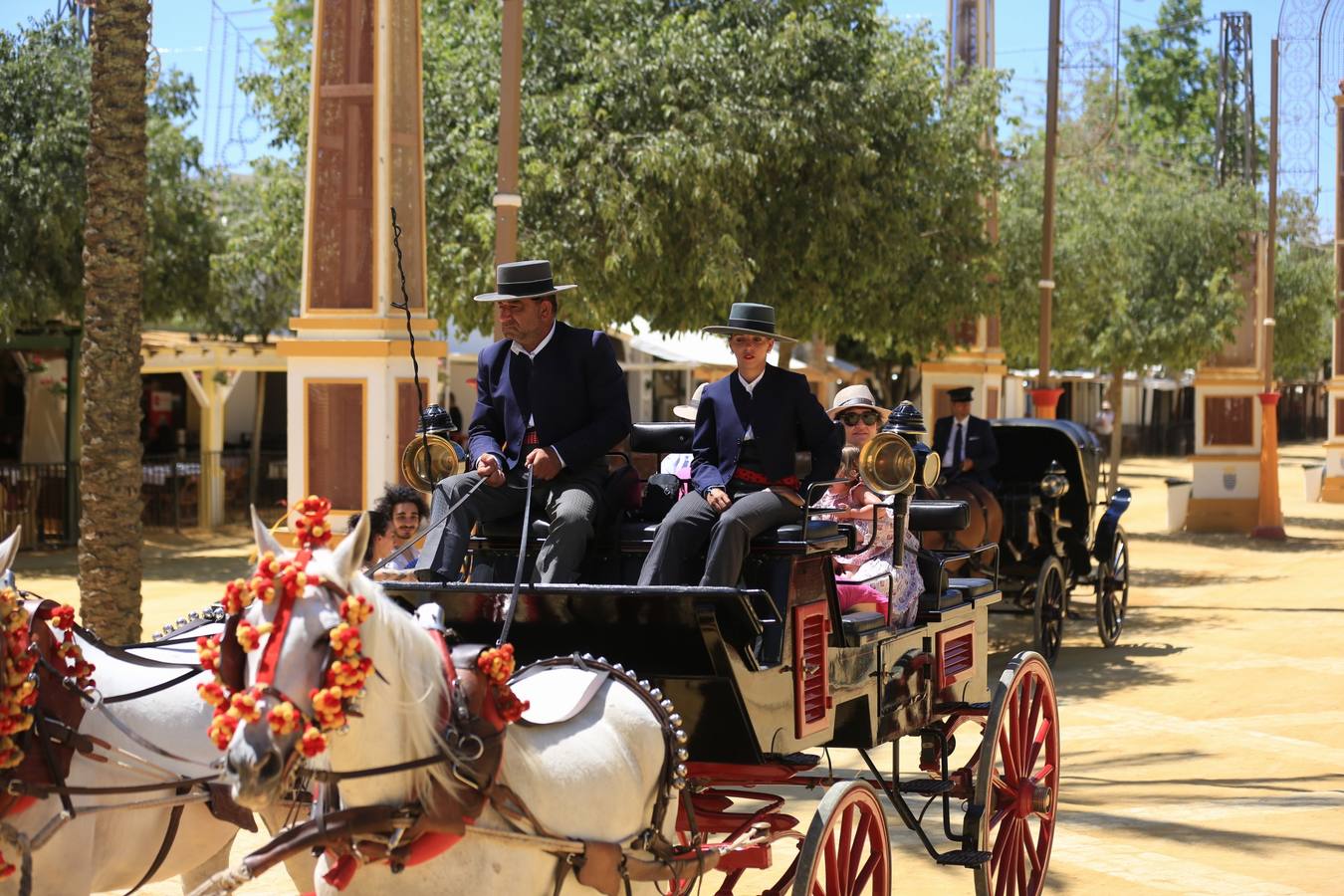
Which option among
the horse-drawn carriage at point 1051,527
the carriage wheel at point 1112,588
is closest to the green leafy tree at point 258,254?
the horse-drawn carriage at point 1051,527

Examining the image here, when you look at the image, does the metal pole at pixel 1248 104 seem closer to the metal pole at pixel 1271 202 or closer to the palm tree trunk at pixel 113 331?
the metal pole at pixel 1271 202

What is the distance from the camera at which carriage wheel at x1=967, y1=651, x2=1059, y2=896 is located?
6355mm

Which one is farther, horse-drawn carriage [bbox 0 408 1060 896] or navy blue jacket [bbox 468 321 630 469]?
navy blue jacket [bbox 468 321 630 469]

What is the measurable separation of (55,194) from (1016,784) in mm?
16439

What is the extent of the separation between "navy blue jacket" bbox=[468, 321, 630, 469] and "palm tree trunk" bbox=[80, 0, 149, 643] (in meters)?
4.43

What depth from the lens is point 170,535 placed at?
23.9 m

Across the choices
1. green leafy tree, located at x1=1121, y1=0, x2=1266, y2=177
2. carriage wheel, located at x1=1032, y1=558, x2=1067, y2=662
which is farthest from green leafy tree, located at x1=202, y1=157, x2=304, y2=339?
green leafy tree, located at x1=1121, y1=0, x2=1266, y2=177

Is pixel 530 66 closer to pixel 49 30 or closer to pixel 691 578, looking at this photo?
pixel 49 30

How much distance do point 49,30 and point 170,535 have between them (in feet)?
24.8

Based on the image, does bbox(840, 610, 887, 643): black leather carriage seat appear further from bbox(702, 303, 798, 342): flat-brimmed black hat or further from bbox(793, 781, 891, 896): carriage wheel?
bbox(702, 303, 798, 342): flat-brimmed black hat

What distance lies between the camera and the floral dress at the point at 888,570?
648cm

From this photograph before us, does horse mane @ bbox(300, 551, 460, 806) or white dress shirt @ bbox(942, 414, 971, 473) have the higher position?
white dress shirt @ bbox(942, 414, 971, 473)

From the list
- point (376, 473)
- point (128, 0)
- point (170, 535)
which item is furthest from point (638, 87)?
point (170, 535)

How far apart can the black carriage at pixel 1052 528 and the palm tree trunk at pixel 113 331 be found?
7579 mm
